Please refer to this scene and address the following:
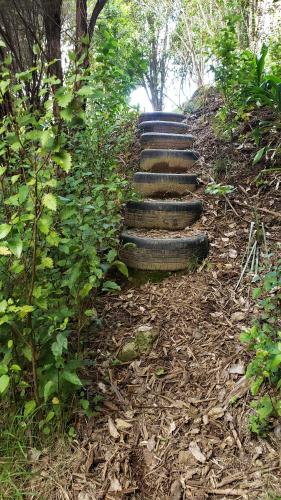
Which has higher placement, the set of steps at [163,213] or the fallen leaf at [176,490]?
the set of steps at [163,213]

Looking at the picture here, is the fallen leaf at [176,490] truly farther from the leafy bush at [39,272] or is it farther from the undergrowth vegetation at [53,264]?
the leafy bush at [39,272]

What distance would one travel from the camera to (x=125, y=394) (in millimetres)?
1915

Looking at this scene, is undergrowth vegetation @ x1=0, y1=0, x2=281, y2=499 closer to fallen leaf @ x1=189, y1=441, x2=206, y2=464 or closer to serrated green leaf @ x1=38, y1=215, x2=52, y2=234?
serrated green leaf @ x1=38, y1=215, x2=52, y2=234

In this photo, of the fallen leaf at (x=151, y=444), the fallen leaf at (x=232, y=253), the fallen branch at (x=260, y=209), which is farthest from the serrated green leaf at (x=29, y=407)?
Result: the fallen branch at (x=260, y=209)

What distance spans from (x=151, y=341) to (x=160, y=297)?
408 millimetres

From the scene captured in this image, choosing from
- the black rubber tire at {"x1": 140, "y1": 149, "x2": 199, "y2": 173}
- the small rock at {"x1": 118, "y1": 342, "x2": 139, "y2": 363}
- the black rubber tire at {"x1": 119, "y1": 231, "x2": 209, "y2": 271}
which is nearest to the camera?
the small rock at {"x1": 118, "y1": 342, "x2": 139, "y2": 363}

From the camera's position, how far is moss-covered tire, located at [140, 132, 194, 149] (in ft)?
14.2

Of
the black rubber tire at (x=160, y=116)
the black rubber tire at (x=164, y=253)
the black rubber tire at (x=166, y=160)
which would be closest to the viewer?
the black rubber tire at (x=164, y=253)

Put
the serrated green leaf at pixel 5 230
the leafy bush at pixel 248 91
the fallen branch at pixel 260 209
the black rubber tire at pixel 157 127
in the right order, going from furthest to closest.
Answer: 1. the black rubber tire at pixel 157 127
2. the leafy bush at pixel 248 91
3. the fallen branch at pixel 260 209
4. the serrated green leaf at pixel 5 230

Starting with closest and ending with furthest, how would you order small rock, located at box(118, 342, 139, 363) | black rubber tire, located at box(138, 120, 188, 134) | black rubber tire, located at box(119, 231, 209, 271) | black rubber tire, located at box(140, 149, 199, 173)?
small rock, located at box(118, 342, 139, 363) < black rubber tire, located at box(119, 231, 209, 271) < black rubber tire, located at box(140, 149, 199, 173) < black rubber tire, located at box(138, 120, 188, 134)

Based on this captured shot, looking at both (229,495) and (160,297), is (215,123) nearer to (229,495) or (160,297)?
(160,297)

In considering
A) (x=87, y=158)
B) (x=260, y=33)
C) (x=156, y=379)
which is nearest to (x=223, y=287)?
(x=156, y=379)

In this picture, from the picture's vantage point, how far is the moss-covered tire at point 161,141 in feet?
14.2

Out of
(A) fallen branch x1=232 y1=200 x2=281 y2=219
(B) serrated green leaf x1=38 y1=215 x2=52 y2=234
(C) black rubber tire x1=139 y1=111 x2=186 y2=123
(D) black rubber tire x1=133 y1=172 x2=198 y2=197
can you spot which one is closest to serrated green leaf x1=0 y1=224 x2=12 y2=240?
(B) serrated green leaf x1=38 y1=215 x2=52 y2=234
